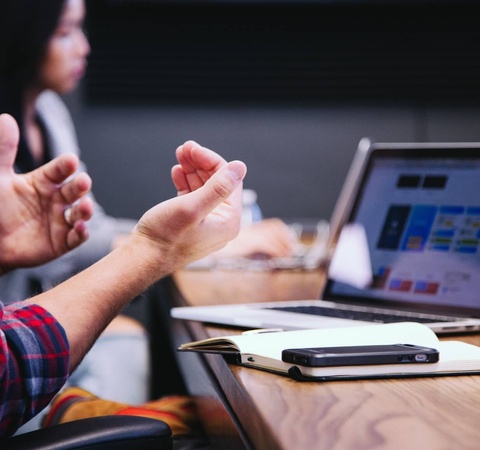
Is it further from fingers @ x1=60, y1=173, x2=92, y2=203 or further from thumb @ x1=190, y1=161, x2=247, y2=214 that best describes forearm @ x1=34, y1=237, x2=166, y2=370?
fingers @ x1=60, y1=173, x2=92, y2=203

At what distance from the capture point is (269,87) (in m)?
3.75

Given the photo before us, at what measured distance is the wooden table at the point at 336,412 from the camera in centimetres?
60

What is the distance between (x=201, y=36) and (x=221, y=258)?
1.79 m

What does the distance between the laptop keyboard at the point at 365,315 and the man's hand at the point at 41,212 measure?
0.42 m

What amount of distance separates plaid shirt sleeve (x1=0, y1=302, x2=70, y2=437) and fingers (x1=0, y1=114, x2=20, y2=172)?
56 centimetres

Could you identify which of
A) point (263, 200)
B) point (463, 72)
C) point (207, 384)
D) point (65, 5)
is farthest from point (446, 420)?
point (463, 72)

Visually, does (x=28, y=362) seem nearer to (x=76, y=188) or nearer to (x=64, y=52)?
(x=76, y=188)

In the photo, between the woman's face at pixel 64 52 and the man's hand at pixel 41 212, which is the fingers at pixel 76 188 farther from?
the woman's face at pixel 64 52

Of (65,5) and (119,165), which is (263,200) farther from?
(65,5)

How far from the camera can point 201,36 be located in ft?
12.1

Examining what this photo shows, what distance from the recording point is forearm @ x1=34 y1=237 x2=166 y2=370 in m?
0.95

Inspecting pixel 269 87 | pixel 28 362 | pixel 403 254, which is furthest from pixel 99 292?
pixel 269 87

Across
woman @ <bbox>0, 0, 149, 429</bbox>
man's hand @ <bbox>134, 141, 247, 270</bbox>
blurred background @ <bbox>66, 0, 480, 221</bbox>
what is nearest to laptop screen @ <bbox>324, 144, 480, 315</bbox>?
man's hand @ <bbox>134, 141, 247, 270</bbox>

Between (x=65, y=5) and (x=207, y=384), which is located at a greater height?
(x=65, y=5)
